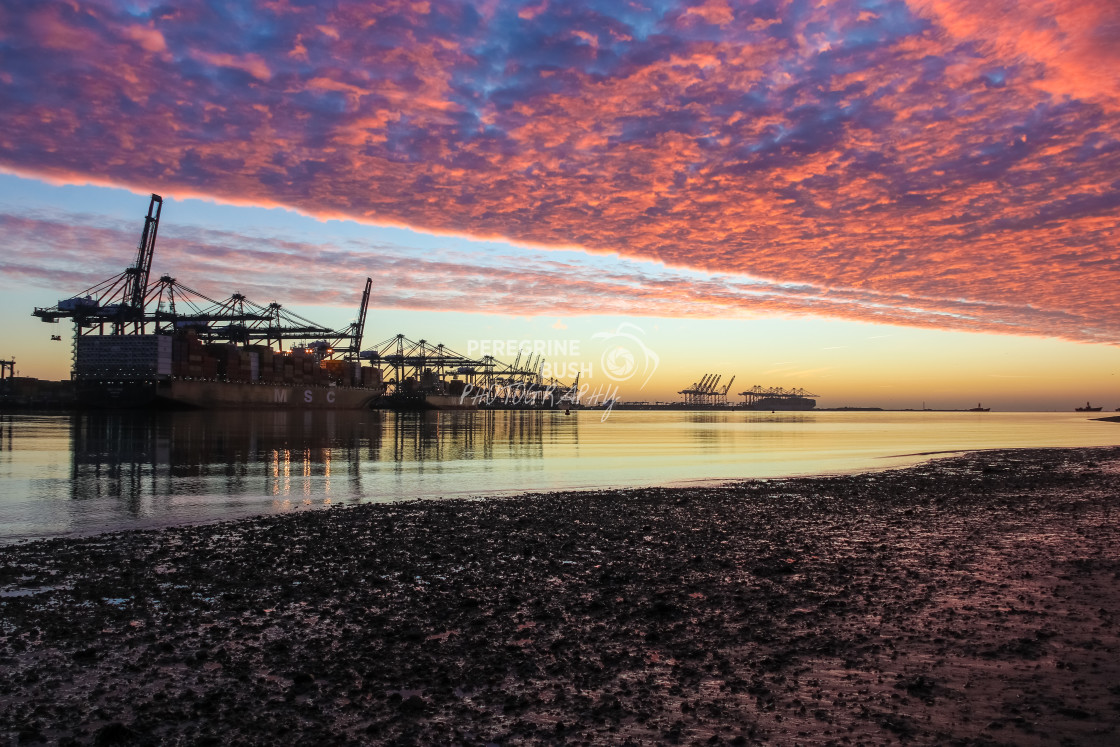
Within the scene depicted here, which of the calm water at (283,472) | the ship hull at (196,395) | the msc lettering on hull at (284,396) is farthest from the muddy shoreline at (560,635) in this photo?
the msc lettering on hull at (284,396)

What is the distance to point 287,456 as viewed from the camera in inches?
1302

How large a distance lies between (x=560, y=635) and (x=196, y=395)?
121 m

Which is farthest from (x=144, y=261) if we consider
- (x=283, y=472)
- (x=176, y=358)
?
(x=283, y=472)

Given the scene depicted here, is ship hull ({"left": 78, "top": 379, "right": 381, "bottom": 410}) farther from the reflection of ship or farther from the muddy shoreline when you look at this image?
the muddy shoreline

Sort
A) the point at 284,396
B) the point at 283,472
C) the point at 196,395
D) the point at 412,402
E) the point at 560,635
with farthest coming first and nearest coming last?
the point at 412,402 < the point at 284,396 < the point at 196,395 < the point at 283,472 < the point at 560,635

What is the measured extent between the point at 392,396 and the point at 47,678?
192 metres

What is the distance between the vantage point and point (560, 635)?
25.1 feet

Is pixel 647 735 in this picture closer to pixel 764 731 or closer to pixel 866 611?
pixel 764 731

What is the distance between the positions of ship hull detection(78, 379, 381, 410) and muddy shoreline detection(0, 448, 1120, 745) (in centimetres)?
10866

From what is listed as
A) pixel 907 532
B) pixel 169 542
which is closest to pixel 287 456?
pixel 169 542

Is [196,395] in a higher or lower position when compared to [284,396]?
higher

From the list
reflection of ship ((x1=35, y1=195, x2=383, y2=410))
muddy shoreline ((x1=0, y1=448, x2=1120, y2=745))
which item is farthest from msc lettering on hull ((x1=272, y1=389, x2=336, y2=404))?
muddy shoreline ((x1=0, y1=448, x2=1120, y2=745))

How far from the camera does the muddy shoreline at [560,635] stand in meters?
5.43

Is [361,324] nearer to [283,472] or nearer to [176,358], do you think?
[176,358]
